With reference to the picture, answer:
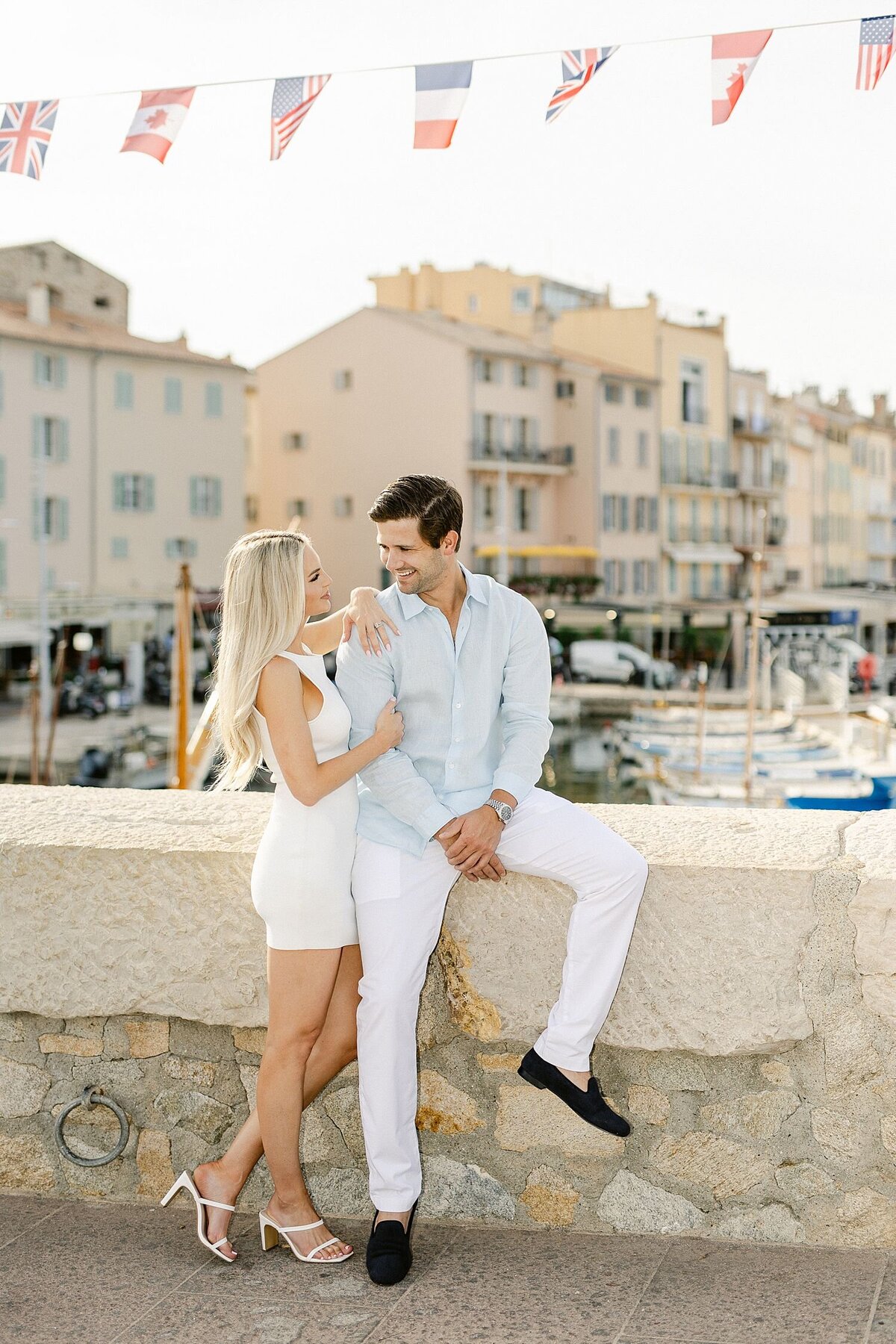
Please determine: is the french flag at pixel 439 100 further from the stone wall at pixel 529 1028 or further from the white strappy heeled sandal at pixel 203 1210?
the white strappy heeled sandal at pixel 203 1210

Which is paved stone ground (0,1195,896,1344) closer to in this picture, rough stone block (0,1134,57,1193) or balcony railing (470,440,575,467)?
rough stone block (0,1134,57,1193)

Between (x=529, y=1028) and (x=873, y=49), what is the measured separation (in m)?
3.66

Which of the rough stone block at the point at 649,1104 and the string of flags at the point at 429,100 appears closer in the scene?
the rough stone block at the point at 649,1104

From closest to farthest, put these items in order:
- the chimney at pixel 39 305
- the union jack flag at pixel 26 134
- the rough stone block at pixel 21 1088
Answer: the rough stone block at pixel 21 1088 < the union jack flag at pixel 26 134 < the chimney at pixel 39 305

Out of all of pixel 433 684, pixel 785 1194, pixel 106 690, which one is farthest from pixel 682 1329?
pixel 106 690

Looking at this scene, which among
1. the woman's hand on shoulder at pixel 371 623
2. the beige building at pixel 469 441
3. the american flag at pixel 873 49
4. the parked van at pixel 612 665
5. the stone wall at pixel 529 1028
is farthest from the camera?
the beige building at pixel 469 441

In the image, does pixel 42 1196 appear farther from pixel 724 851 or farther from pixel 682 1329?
pixel 724 851

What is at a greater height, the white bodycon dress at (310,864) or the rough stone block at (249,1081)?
the white bodycon dress at (310,864)

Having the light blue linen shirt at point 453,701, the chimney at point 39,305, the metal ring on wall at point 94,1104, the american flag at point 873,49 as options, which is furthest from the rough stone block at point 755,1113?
the chimney at point 39,305

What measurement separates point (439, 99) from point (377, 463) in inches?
1512

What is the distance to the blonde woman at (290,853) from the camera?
9.18 feet

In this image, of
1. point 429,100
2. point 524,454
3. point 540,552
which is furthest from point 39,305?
point 429,100

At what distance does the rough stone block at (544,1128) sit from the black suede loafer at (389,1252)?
300mm

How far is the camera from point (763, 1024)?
282cm
